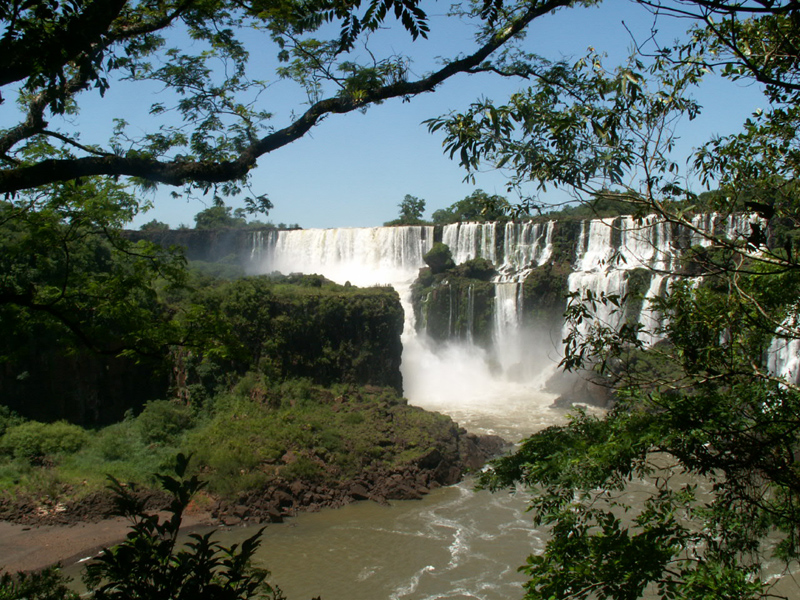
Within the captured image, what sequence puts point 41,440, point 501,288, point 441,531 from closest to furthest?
point 441,531 < point 41,440 < point 501,288

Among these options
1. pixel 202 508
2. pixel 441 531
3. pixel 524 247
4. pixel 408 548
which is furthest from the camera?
pixel 524 247

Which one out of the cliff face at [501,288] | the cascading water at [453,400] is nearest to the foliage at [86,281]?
the cascading water at [453,400]

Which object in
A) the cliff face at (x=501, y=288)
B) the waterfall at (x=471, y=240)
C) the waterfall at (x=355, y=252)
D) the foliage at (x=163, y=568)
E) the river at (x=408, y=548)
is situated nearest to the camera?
the foliage at (x=163, y=568)

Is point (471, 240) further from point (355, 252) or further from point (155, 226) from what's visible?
point (155, 226)

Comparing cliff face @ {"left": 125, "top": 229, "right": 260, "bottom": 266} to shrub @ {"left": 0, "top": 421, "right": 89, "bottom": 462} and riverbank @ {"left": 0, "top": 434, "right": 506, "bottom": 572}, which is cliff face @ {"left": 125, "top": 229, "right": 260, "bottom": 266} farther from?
riverbank @ {"left": 0, "top": 434, "right": 506, "bottom": 572}

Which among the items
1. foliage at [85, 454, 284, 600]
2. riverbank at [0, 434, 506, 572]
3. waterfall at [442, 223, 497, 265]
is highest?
waterfall at [442, 223, 497, 265]

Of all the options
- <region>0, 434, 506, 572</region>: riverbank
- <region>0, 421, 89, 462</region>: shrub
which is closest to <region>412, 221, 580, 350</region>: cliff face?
<region>0, 434, 506, 572</region>: riverbank

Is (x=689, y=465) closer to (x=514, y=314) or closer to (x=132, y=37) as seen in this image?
(x=132, y=37)

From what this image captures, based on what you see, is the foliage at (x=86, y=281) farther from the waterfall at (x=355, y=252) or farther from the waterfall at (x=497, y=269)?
the waterfall at (x=355, y=252)

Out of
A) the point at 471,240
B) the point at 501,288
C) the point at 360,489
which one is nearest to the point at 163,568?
the point at 360,489

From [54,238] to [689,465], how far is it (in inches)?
178

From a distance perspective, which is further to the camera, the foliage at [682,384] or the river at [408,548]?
the river at [408,548]

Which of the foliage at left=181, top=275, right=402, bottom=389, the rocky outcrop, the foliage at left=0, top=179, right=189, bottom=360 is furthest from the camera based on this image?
the foliage at left=181, top=275, right=402, bottom=389

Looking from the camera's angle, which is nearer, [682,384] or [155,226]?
[682,384]
